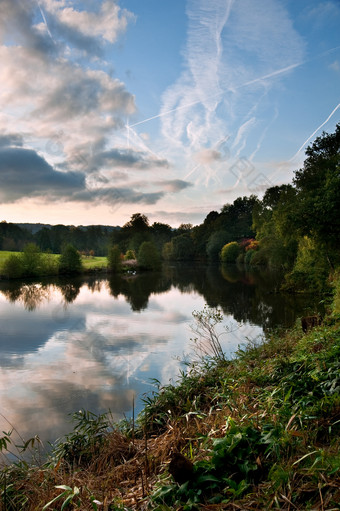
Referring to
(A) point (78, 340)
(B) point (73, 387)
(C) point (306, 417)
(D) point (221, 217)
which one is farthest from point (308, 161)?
(D) point (221, 217)

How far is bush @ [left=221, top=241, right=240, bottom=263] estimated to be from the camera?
6588 centimetres

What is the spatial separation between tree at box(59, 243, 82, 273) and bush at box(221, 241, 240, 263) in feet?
111

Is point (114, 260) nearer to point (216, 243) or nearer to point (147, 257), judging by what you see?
point (147, 257)

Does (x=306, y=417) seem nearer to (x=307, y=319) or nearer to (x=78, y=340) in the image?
(x=307, y=319)

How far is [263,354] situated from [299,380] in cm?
343

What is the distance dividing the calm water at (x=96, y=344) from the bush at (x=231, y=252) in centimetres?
4366

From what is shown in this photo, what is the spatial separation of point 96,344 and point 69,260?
3012 cm

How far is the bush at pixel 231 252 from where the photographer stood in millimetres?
65875

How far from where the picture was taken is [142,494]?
8.30ft

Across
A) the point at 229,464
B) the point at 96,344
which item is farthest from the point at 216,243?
the point at 229,464

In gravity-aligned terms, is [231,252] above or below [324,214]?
below

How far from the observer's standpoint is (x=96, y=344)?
36.8 feet

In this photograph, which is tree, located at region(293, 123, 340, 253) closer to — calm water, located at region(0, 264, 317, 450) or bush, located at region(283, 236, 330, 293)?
bush, located at region(283, 236, 330, 293)

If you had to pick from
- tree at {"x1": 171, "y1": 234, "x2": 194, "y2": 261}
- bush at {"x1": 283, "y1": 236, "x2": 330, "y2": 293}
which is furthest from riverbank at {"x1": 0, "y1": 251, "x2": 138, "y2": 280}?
tree at {"x1": 171, "y1": 234, "x2": 194, "y2": 261}
